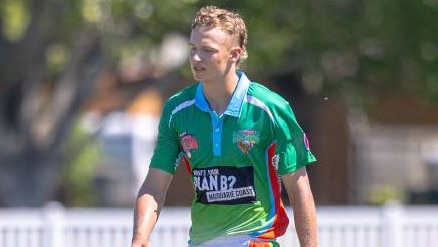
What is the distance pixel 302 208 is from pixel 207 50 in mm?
743

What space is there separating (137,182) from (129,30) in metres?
11.1

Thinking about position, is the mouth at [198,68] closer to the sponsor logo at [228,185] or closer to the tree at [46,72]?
the sponsor logo at [228,185]

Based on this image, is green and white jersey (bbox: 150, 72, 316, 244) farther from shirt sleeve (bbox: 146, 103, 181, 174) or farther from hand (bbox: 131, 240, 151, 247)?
hand (bbox: 131, 240, 151, 247)

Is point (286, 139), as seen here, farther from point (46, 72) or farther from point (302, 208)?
point (46, 72)

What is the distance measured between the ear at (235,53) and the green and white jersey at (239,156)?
0.12 m

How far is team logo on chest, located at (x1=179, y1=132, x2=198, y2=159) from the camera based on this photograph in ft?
17.9

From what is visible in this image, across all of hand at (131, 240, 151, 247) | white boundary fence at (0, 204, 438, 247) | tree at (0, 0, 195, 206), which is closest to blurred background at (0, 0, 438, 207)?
tree at (0, 0, 195, 206)

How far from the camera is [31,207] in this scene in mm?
17688

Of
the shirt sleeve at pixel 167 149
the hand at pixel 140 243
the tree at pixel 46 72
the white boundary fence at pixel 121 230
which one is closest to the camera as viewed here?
the hand at pixel 140 243

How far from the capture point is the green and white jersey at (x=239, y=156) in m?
5.38

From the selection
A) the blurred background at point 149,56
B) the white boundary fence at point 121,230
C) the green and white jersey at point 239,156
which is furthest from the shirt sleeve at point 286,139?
the blurred background at point 149,56

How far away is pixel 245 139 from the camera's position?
17.6 ft

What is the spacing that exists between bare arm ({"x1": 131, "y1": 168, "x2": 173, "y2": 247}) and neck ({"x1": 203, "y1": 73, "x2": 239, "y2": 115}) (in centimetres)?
35

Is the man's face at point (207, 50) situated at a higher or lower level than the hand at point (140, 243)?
higher
